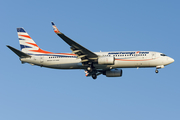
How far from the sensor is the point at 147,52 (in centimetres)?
5103

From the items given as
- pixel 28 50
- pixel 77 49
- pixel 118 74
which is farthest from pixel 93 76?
pixel 28 50

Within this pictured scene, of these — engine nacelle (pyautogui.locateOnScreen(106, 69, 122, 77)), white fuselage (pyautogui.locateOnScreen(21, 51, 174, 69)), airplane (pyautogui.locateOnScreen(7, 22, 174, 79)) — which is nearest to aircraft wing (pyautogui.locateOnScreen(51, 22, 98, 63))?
airplane (pyautogui.locateOnScreen(7, 22, 174, 79))

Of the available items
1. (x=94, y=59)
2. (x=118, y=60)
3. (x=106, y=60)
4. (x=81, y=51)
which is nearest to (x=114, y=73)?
(x=118, y=60)

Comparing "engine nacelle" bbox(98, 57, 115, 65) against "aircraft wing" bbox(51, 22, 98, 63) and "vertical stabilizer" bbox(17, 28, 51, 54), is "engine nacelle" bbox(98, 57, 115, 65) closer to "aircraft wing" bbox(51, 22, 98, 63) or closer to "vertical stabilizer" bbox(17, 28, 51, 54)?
"aircraft wing" bbox(51, 22, 98, 63)

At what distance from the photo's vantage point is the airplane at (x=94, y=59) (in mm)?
49375

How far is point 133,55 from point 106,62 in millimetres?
4936

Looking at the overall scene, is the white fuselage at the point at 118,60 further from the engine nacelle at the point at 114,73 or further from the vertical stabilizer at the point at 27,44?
the engine nacelle at the point at 114,73

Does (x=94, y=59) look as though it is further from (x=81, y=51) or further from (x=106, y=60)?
(x=81, y=51)

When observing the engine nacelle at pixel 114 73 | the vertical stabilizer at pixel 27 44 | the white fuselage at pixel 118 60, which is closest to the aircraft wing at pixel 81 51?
the white fuselage at pixel 118 60

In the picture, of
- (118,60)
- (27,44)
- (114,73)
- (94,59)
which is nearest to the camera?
(118,60)

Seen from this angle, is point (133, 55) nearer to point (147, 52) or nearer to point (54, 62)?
point (147, 52)

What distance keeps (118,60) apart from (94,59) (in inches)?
158

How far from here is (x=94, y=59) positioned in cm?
5041

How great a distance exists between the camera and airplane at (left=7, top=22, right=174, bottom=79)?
4938 centimetres
